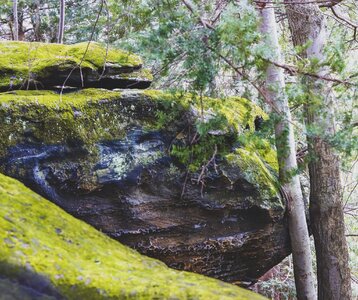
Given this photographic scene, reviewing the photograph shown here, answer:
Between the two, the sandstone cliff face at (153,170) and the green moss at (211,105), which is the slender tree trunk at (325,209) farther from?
the green moss at (211,105)

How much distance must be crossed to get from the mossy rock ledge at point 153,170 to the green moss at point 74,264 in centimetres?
108

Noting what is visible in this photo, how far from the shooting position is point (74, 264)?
2.76 m

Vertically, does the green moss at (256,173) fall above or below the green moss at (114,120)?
below

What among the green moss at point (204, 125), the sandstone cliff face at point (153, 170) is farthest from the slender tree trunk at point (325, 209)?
the green moss at point (204, 125)

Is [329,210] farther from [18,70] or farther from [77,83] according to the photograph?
[18,70]

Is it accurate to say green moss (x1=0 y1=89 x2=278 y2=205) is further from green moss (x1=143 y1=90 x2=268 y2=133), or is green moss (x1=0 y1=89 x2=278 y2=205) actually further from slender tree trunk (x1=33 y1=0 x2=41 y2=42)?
slender tree trunk (x1=33 y1=0 x2=41 y2=42)

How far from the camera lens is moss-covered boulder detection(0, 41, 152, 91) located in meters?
5.14

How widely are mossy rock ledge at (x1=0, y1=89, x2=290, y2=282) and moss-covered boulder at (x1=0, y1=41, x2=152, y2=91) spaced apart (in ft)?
0.85

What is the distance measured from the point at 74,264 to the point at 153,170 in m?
2.36

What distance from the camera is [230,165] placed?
532cm

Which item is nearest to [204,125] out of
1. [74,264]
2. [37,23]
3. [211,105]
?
[211,105]

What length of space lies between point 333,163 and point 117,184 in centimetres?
363

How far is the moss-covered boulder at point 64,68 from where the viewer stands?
5.14 m

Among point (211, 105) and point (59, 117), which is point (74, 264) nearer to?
point (59, 117)
